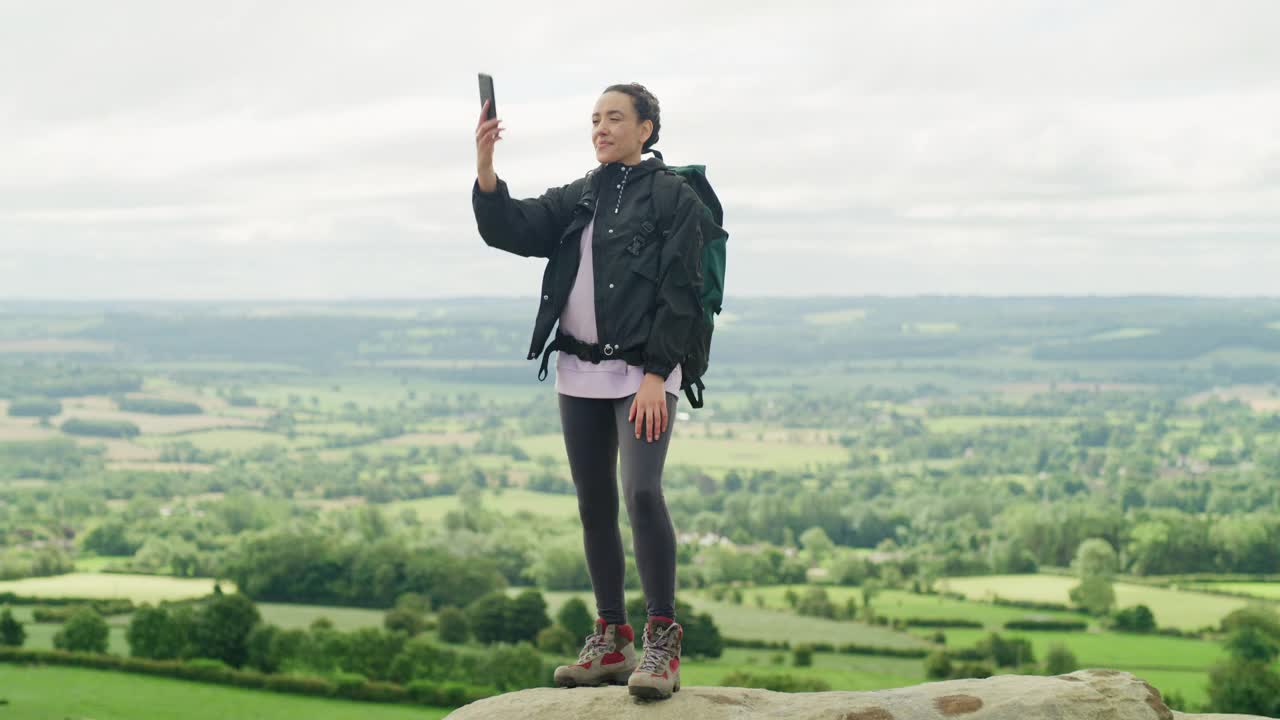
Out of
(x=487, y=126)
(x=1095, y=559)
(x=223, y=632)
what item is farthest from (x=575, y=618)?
(x=487, y=126)

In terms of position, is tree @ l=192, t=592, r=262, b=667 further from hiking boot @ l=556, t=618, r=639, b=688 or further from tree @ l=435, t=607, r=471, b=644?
hiking boot @ l=556, t=618, r=639, b=688

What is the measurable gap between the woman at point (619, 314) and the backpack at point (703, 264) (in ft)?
0.22

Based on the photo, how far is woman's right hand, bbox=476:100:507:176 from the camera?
6.84m

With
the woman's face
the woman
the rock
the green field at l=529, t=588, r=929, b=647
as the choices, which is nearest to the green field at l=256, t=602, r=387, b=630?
the green field at l=529, t=588, r=929, b=647

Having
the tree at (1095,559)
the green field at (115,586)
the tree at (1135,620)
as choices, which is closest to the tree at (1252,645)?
the tree at (1135,620)

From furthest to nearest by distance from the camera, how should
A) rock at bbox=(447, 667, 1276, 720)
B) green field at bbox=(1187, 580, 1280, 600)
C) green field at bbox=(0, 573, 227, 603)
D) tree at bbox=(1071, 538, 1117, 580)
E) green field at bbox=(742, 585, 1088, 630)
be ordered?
tree at bbox=(1071, 538, 1117, 580) → green field at bbox=(1187, 580, 1280, 600) → green field at bbox=(0, 573, 227, 603) → green field at bbox=(742, 585, 1088, 630) → rock at bbox=(447, 667, 1276, 720)

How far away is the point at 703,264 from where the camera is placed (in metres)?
7.14

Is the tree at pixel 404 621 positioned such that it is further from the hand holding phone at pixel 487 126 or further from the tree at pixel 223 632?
the hand holding phone at pixel 487 126

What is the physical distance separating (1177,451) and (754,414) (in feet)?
178

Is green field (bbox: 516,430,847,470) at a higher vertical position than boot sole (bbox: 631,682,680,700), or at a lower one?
lower

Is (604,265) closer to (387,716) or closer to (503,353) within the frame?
(387,716)

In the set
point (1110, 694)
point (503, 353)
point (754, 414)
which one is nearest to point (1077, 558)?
point (1110, 694)

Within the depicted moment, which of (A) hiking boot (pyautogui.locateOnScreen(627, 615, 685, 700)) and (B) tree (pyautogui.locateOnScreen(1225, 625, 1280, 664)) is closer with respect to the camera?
(A) hiking boot (pyautogui.locateOnScreen(627, 615, 685, 700))

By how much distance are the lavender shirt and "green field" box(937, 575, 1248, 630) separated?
5142cm
